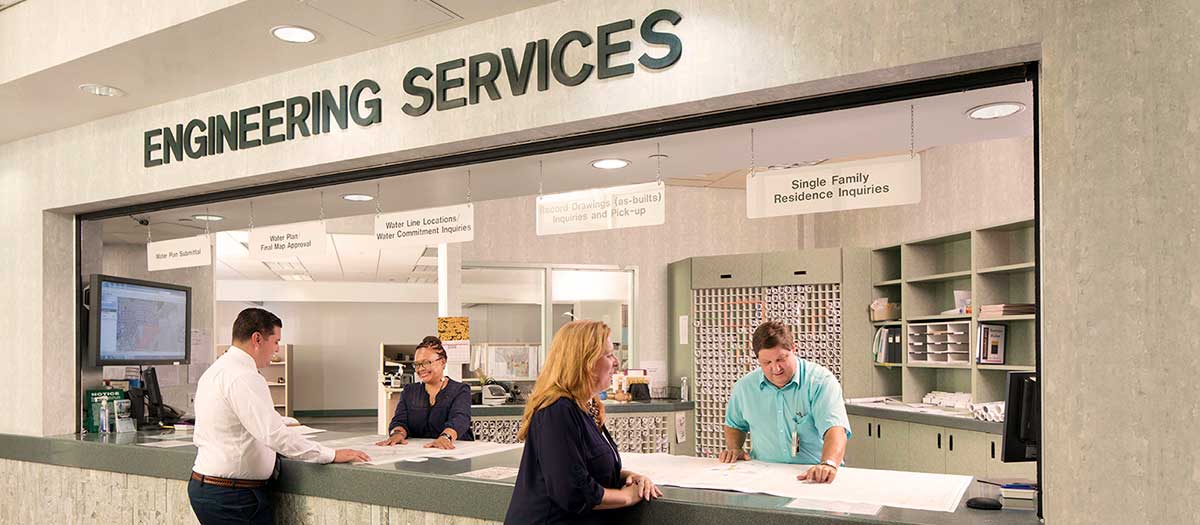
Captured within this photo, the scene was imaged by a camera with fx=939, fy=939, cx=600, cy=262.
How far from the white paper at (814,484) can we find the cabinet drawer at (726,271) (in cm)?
498

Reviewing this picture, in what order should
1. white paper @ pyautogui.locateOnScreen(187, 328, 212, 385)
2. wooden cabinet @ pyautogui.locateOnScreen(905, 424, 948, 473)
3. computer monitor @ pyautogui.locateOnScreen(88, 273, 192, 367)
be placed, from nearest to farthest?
computer monitor @ pyautogui.locateOnScreen(88, 273, 192, 367), wooden cabinet @ pyautogui.locateOnScreen(905, 424, 948, 473), white paper @ pyautogui.locateOnScreen(187, 328, 212, 385)

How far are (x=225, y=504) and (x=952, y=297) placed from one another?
234 inches

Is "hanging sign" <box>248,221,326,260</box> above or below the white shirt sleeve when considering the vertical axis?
above

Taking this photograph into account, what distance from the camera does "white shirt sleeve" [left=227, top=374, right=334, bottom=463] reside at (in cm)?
389

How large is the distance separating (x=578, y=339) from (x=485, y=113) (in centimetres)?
124

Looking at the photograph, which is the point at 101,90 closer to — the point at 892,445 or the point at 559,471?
the point at 559,471

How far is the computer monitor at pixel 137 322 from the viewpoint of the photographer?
545cm

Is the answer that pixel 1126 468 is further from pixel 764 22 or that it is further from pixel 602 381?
pixel 764 22

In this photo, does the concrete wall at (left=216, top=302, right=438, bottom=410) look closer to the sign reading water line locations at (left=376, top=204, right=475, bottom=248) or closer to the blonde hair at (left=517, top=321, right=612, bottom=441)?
the sign reading water line locations at (left=376, top=204, right=475, bottom=248)

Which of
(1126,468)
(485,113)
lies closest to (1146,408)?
(1126,468)

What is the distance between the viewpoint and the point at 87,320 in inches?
221

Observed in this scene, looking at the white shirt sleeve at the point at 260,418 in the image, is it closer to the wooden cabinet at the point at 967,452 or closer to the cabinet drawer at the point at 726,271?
the wooden cabinet at the point at 967,452

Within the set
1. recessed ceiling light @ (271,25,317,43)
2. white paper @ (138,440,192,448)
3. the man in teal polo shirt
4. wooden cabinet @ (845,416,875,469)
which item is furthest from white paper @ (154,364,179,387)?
wooden cabinet @ (845,416,875,469)

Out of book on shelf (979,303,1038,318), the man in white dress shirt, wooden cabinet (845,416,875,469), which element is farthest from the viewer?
wooden cabinet (845,416,875,469)
